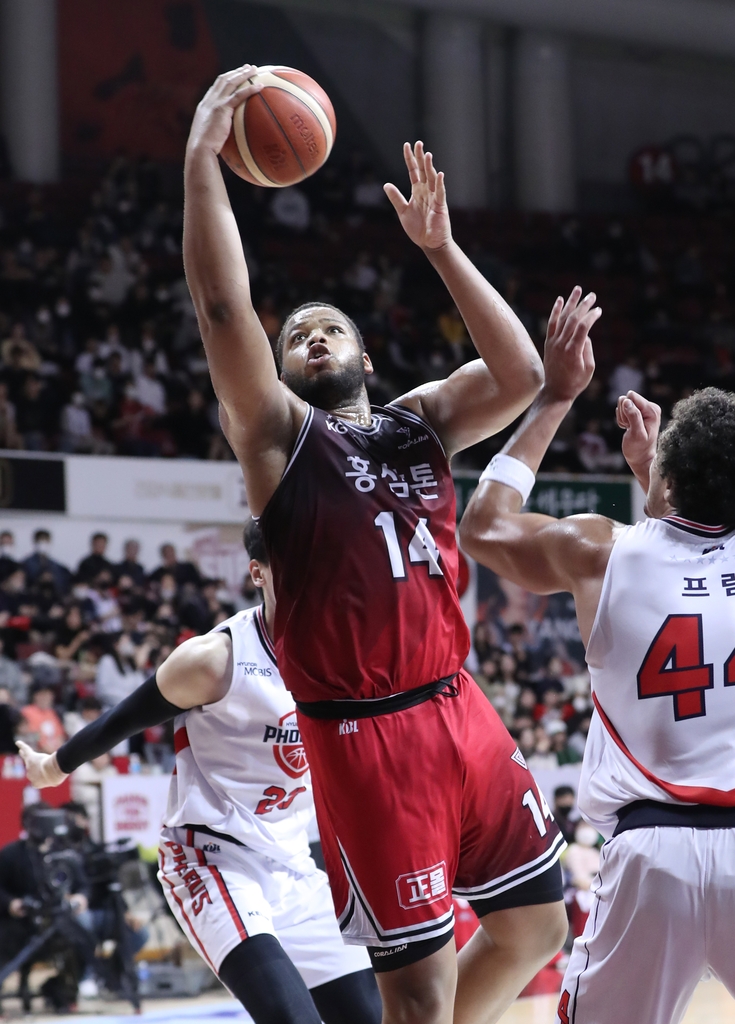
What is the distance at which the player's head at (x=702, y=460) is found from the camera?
10.6 ft

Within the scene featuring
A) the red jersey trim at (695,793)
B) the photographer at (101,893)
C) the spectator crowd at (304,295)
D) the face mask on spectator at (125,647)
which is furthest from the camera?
the spectator crowd at (304,295)

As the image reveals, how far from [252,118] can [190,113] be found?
17150mm

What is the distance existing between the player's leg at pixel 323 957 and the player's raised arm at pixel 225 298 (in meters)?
1.88

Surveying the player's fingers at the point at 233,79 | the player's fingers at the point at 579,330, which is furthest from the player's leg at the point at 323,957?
the player's fingers at the point at 233,79

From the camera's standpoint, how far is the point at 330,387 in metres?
3.85

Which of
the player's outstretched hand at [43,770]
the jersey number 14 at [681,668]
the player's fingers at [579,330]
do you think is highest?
the player's fingers at [579,330]

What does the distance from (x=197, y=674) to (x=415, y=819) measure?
1.20m

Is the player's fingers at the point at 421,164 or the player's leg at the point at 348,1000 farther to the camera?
the player's leg at the point at 348,1000

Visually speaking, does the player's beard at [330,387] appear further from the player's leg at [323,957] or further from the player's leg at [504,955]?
the player's leg at [323,957]

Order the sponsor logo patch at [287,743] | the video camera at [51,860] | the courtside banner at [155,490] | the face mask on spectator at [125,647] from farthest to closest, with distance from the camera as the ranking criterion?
Result: the courtside banner at [155,490] < the face mask on spectator at [125,647] < the video camera at [51,860] < the sponsor logo patch at [287,743]

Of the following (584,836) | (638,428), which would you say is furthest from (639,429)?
(584,836)

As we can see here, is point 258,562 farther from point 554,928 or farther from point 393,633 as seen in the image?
point 554,928

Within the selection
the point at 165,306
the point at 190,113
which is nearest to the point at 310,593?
the point at 165,306

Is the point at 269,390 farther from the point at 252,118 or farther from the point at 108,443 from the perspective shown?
the point at 108,443
